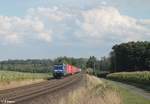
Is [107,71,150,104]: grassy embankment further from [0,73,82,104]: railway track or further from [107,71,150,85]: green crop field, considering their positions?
[0,73,82,104]: railway track

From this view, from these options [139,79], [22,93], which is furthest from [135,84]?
[22,93]

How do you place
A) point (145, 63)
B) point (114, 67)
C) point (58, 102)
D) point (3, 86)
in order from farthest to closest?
point (114, 67) < point (145, 63) < point (3, 86) < point (58, 102)

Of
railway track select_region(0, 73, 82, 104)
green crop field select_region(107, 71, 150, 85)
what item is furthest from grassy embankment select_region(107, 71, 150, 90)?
railway track select_region(0, 73, 82, 104)

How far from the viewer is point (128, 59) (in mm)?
181500

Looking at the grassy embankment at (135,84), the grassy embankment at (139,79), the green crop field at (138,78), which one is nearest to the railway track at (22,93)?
the grassy embankment at (135,84)

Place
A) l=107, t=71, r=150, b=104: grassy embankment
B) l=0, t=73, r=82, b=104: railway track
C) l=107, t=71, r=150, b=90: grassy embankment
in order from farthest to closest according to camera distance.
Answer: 1. l=107, t=71, r=150, b=90: grassy embankment
2. l=107, t=71, r=150, b=104: grassy embankment
3. l=0, t=73, r=82, b=104: railway track

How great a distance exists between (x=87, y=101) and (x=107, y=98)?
460 cm

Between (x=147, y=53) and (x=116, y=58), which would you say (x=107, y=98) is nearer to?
(x=147, y=53)

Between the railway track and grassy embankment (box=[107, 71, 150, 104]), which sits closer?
the railway track

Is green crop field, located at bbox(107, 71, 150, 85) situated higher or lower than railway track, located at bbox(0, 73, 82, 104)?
higher

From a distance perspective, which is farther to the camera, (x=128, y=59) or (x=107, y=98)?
(x=128, y=59)

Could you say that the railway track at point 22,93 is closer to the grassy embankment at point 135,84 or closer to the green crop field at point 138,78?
the grassy embankment at point 135,84

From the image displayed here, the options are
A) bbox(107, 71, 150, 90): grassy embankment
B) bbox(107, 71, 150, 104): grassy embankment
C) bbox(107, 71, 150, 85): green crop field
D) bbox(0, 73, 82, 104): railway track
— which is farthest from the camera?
bbox(107, 71, 150, 85): green crop field

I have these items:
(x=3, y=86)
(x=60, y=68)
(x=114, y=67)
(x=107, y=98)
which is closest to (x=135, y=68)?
(x=114, y=67)
